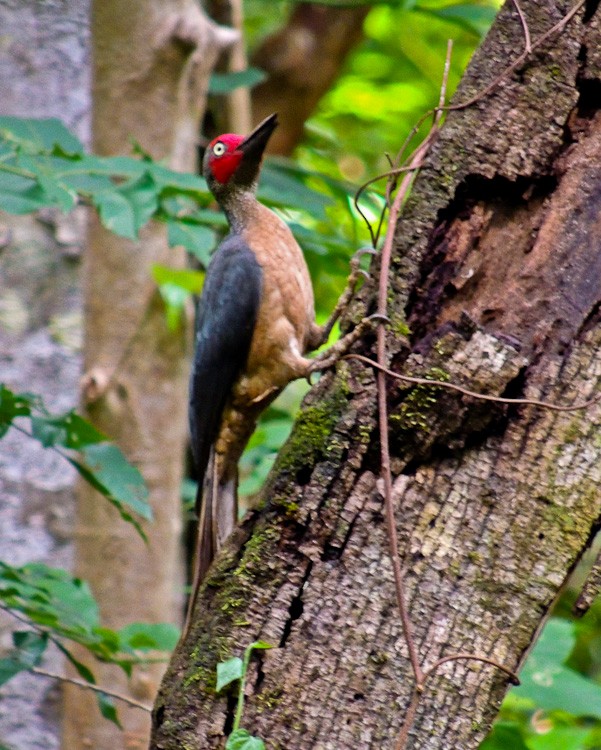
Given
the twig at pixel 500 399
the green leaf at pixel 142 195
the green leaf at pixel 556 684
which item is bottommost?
the green leaf at pixel 556 684

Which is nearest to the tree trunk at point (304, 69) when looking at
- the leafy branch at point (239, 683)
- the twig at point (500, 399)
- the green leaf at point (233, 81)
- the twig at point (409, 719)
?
the green leaf at point (233, 81)

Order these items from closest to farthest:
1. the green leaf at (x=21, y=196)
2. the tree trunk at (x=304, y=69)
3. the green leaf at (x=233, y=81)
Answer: the green leaf at (x=21, y=196), the green leaf at (x=233, y=81), the tree trunk at (x=304, y=69)

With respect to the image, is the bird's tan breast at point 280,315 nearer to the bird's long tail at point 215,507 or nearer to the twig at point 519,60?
the bird's long tail at point 215,507

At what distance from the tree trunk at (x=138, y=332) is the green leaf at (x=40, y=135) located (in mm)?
1438

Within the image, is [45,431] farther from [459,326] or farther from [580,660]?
[580,660]

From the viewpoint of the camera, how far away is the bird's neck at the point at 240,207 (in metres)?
3.77

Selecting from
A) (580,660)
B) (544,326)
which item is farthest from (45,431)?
(580,660)

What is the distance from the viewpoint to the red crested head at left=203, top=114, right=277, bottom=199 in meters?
3.81

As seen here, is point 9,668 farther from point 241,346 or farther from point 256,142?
point 256,142

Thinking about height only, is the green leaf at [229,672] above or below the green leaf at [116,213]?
below

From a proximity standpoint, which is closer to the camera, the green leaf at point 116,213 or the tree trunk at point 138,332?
the green leaf at point 116,213

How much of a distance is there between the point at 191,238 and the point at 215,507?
36.1 inches

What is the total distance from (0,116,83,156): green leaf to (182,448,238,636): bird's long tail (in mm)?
1169

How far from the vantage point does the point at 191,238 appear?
3.11m
